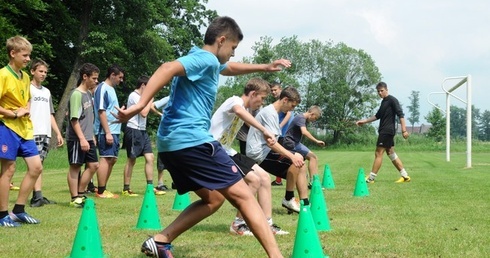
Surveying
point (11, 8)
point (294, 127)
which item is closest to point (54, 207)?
point (294, 127)

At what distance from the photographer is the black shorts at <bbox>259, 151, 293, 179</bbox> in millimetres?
7754

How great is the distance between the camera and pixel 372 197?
9.66 metres

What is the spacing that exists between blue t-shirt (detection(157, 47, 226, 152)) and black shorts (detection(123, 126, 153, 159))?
19.7 feet

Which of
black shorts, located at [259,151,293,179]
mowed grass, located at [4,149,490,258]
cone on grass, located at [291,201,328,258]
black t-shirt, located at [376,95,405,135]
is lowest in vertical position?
mowed grass, located at [4,149,490,258]

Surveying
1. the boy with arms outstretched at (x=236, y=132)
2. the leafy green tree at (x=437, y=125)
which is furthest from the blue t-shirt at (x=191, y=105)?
the leafy green tree at (x=437, y=125)

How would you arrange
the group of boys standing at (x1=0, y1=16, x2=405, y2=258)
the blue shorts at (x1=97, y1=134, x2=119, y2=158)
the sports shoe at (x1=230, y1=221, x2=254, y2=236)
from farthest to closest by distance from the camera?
the blue shorts at (x1=97, y1=134, x2=119, y2=158), the sports shoe at (x1=230, y1=221, x2=254, y2=236), the group of boys standing at (x1=0, y1=16, x2=405, y2=258)

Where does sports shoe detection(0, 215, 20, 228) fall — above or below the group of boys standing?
below

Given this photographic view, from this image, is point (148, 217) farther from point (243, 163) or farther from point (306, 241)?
point (306, 241)

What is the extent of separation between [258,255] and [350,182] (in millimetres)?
8672

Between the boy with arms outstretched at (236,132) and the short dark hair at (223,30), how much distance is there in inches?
52.7

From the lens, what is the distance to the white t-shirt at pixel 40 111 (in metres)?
8.02

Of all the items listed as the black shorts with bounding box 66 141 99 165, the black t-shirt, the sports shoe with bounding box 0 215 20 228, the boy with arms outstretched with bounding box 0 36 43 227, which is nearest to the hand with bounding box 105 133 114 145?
the black shorts with bounding box 66 141 99 165

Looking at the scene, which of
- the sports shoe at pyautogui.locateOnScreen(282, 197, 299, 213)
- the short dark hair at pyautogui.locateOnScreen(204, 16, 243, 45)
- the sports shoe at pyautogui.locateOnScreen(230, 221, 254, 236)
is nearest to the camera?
the short dark hair at pyautogui.locateOnScreen(204, 16, 243, 45)

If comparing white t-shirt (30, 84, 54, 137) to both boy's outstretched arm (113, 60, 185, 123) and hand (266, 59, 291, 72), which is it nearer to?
hand (266, 59, 291, 72)
